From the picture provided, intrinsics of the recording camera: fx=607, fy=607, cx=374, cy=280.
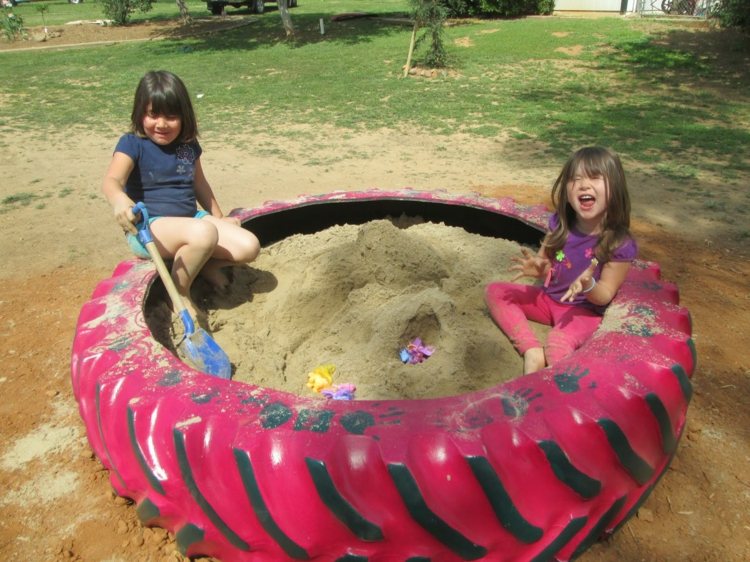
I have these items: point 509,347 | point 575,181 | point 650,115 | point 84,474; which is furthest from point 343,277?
point 650,115

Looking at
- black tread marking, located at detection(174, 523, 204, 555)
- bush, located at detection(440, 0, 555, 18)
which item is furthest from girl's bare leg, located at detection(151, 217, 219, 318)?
bush, located at detection(440, 0, 555, 18)

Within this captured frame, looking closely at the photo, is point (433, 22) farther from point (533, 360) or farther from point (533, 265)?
point (533, 360)

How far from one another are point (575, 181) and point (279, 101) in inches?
258

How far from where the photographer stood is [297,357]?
77.6 inches

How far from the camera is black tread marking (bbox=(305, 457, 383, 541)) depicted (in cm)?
113

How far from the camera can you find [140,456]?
132cm

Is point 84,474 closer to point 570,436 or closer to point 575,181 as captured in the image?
point 570,436

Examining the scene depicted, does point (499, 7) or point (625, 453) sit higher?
point (499, 7)

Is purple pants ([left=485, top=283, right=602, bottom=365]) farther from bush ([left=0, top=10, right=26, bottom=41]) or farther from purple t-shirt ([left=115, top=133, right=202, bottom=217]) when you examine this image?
bush ([left=0, top=10, right=26, bottom=41])

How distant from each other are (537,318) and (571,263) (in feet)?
0.74

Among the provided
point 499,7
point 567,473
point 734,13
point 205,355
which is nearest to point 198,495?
point 205,355

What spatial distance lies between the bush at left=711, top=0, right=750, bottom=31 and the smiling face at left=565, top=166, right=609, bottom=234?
390 inches

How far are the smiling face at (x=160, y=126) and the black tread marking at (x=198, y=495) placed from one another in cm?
127

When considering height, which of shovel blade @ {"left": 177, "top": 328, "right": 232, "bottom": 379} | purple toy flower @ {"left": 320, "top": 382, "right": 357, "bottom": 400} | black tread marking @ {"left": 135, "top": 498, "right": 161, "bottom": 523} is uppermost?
shovel blade @ {"left": 177, "top": 328, "right": 232, "bottom": 379}
